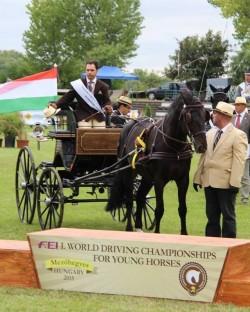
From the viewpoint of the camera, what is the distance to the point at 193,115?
825 cm

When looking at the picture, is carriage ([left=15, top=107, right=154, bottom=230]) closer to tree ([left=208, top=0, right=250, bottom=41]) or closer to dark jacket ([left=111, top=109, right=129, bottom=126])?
dark jacket ([left=111, top=109, right=129, bottom=126])

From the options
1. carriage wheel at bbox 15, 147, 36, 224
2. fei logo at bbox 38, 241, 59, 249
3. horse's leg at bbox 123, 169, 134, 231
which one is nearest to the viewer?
fei logo at bbox 38, 241, 59, 249

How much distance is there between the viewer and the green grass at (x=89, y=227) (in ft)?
19.6

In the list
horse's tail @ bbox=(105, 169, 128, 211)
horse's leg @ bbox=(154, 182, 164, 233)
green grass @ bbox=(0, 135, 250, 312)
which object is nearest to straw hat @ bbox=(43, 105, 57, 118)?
horse's tail @ bbox=(105, 169, 128, 211)

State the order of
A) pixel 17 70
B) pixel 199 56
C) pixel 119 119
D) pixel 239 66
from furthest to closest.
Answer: pixel 17 70
pixel 199 56
pixel 239 66
pixel 119 119

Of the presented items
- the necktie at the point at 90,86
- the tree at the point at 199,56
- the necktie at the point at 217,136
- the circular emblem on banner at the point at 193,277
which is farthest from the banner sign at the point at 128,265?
the tree at the point at 199,56

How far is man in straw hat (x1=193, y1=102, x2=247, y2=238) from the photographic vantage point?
7664 millimetres

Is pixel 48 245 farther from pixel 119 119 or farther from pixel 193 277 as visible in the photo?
pixel 119 119

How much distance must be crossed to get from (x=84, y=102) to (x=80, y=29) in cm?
4902

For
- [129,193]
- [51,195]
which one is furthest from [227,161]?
[51,195]

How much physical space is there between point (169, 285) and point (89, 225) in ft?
16.3

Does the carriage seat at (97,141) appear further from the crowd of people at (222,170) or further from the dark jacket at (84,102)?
the crowd of people at (222,170)

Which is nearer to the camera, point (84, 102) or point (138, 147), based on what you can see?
point (138, 147)

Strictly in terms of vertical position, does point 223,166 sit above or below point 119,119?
below
